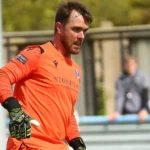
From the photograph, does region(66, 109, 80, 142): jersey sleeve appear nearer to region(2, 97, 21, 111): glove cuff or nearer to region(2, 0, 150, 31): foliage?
region(2, 97, 21, 111): glove cuff

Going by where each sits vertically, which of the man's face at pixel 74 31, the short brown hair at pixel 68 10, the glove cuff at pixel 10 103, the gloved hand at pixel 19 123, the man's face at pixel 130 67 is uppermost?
the short brown hair at pixel 68 10

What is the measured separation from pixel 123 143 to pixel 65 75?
18.0 ft

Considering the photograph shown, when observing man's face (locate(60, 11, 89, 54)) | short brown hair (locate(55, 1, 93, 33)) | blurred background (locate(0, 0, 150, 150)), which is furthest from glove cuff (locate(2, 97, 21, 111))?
blurred background (locate(0, 0, 150, 150))

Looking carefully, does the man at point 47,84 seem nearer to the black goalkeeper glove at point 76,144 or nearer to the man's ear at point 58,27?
the man's ear at point 58,27

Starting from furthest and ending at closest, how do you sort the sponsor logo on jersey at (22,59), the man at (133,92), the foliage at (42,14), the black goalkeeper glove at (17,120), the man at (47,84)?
the foliage at (42,14) → the man at (133,92) → the sponsor logo on jersey at (22,59) → the man at (47,84) → the black goalkeeper glove at (17,120)

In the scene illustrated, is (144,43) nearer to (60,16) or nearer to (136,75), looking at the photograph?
(136,75)

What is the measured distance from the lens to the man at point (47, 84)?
5496 mm

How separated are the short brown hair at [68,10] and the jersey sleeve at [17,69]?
0.31m

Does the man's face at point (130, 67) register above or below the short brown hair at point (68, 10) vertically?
below

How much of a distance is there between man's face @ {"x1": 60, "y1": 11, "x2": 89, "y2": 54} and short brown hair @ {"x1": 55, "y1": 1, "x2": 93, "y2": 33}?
0.03m

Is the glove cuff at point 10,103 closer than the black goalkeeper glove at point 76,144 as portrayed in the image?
Yes

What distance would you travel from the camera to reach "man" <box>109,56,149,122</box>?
10820 millimetres

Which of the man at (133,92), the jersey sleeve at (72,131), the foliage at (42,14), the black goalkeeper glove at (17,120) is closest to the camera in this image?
the black goalkeeper glove at (17,120)

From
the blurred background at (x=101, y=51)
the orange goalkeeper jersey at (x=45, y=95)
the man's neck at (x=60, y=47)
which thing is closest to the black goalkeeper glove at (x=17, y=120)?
the orange goalkeeper jersey at (x=45, y=95)
